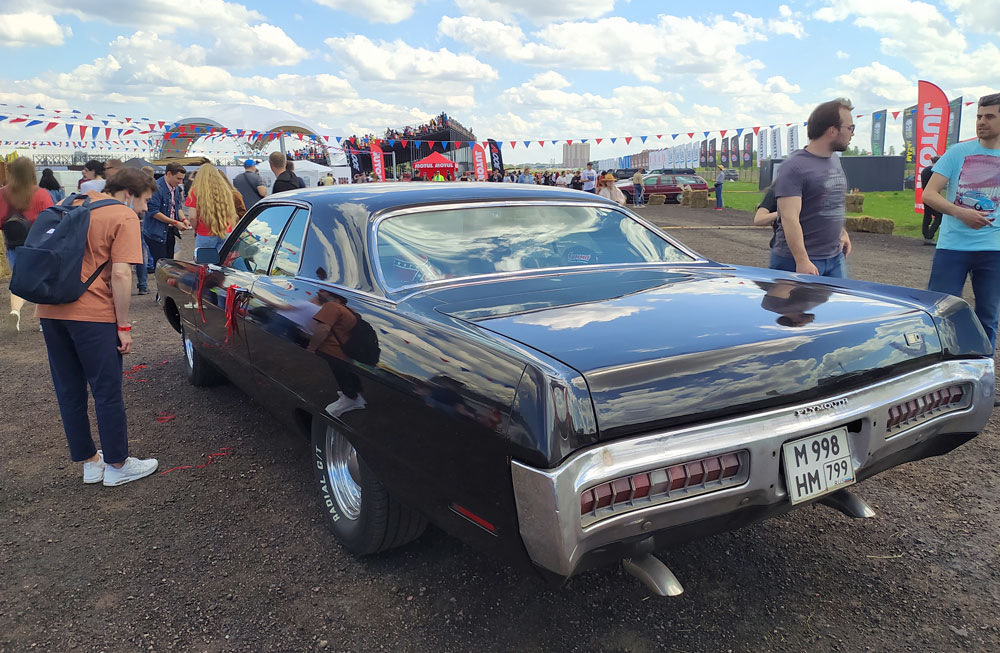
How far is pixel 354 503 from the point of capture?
2744 millimetres

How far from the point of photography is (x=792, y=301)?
7.75 feet

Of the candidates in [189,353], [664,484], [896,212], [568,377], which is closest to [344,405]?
[568,377]

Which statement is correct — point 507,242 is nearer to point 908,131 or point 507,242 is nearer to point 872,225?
point 872,225

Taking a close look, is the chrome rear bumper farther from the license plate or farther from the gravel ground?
the gravel ground

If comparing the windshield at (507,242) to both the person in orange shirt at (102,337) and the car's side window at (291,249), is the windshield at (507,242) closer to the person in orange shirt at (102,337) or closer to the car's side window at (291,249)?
the car's side window at (291,249)

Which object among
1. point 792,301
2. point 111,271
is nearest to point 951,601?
point 792,301

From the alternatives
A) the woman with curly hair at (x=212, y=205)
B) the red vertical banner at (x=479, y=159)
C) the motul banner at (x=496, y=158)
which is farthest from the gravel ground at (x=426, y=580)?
the motul banner at (x=496, y=158)

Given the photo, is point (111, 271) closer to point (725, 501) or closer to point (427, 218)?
point (427, 218)

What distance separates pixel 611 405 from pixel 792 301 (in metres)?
1.07

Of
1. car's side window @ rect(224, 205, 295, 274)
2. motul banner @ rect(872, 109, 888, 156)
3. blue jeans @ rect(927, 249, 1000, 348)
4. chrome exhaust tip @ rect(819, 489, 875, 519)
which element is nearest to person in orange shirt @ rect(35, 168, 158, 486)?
car's side window @ rect(224, 205, 295, 274)

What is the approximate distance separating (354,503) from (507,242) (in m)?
1.30

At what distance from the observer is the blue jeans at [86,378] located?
325 centimetres

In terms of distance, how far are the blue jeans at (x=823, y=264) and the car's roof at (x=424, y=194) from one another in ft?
4.28

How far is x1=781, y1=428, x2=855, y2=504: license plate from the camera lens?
1.87m
